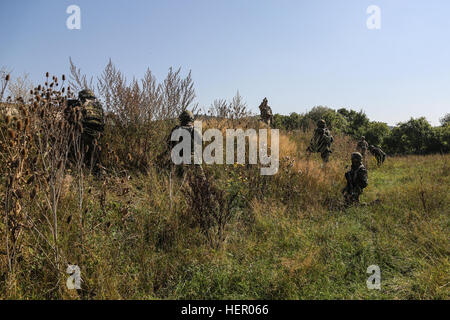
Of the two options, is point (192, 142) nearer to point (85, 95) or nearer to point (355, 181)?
point (85, 95)

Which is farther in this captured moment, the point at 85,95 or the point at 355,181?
the point at 85,95

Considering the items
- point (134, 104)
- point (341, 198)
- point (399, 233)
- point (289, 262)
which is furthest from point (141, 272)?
point (134, 104)

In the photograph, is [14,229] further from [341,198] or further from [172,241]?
[341,198]

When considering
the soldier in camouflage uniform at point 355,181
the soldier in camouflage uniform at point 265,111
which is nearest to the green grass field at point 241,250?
the soldier in camouflage uniform at point 355,181

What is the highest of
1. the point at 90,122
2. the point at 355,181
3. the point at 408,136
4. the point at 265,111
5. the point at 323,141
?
the point at 265,111

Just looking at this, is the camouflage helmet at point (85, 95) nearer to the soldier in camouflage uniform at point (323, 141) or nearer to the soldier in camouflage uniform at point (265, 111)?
the soldier in camouflage uniform at point (323, 141)

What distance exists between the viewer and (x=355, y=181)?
5578 mm

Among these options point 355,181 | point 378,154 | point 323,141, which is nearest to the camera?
point 355,181

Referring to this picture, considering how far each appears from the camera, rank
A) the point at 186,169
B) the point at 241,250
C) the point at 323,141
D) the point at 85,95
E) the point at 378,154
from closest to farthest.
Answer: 1. the point at 241,250
2. the point at 186,169
3. the point at 85,95
4. the point at 323,141
5. the point at 378,154

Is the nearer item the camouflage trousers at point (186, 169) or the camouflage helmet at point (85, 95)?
the camouflage trousers at point (186, 169)

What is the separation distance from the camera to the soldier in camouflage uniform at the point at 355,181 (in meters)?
5.50

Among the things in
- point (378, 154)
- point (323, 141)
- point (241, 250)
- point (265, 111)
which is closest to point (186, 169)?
point (241, 250)

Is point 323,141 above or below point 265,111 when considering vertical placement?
below
